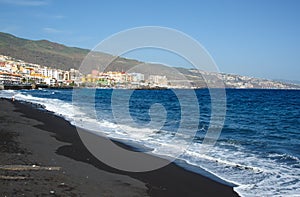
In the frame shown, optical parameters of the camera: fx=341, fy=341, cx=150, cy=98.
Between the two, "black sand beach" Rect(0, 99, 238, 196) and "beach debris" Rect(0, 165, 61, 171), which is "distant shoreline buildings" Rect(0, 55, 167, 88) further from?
"beach debris" Rect(0, 165, 61, 171)

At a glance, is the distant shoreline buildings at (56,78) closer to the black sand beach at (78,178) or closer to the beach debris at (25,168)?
the black sand beach at (78,178)

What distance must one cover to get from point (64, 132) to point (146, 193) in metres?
10.8

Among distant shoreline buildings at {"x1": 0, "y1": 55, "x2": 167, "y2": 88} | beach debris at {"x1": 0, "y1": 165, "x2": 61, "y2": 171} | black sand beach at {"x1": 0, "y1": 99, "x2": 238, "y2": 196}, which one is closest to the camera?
black sand beach at {"x1": 0, "y1": 99, "x2": 238, "y2": 196}

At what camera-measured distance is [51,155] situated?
37.1ft

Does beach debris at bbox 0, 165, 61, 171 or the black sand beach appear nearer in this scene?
the black sand beach

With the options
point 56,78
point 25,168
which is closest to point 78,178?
point 25,168

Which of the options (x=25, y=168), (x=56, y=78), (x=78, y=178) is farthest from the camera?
(x=56, y=78)

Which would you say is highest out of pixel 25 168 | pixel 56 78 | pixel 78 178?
pixel 56 78

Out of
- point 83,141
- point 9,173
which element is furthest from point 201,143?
point 9,173

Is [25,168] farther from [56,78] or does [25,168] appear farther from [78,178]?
[56,78]

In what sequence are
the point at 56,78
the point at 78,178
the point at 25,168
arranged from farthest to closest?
the point at 56,78
the point at 25,168
the point at 78,178

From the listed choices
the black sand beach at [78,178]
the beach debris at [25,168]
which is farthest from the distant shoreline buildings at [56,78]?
the beach debris at [25,168]

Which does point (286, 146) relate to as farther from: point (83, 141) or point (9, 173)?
point (9, 173)

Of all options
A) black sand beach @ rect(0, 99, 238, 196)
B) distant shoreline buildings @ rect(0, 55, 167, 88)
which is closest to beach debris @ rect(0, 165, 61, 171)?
black sand beach @ rect(0, 99, 238, 196)
